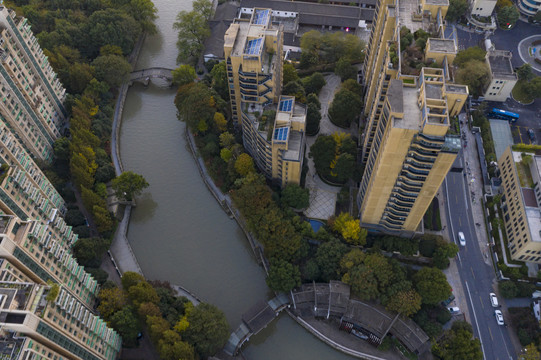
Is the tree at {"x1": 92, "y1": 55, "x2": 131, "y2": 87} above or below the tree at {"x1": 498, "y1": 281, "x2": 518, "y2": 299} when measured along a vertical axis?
above

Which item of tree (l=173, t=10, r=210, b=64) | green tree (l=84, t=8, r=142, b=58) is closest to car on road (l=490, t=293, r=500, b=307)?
tree (l=173, t=10, r=210, b=64)

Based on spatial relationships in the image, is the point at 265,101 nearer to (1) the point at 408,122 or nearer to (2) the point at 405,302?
(1) the point at 408,122

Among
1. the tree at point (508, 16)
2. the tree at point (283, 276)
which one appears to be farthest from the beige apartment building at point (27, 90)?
the tree at point (508, 16)

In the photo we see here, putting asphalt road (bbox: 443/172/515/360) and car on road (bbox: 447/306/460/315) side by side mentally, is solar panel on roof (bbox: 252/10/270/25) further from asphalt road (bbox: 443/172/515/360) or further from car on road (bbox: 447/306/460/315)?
car on road (bbox: 447/306/460/315)

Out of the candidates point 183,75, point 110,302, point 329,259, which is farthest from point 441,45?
point 110,302

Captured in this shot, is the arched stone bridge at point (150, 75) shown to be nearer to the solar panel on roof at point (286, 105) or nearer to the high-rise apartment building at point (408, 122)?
the solar panel on roof at point (286, 105)

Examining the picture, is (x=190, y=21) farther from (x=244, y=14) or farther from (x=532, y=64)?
(x=532, y=64)
